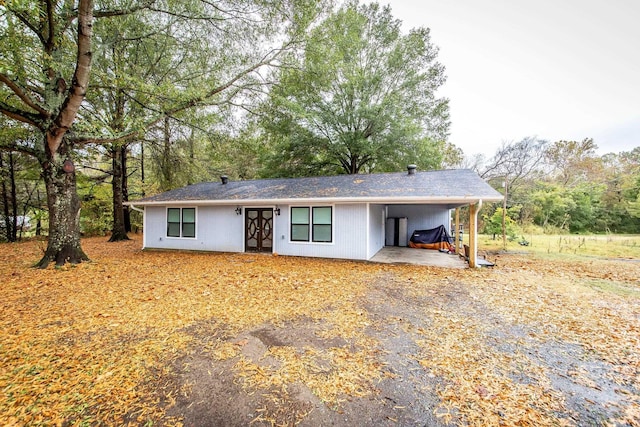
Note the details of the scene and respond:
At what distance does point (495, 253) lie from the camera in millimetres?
10875

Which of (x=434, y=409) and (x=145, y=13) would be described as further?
(x=145, y=13)

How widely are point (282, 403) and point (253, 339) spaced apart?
1257mm

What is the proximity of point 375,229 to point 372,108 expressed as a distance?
7.53 meters

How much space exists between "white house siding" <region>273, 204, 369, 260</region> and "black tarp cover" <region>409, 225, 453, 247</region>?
4.49 metres

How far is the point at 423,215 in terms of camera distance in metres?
12.5

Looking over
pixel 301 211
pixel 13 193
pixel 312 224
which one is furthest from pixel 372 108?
pixel 13 193

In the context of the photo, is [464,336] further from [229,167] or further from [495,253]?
[229,167]

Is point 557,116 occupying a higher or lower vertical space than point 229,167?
higher

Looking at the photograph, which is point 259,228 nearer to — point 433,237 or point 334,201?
point 334,201

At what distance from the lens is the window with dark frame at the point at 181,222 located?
10.5m

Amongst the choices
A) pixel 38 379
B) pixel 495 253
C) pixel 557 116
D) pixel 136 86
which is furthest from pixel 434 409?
pixel 557 116

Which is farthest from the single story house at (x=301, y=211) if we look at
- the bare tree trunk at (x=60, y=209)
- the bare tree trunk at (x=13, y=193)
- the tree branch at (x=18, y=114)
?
the bare tree trunk at (x=13, y=193)

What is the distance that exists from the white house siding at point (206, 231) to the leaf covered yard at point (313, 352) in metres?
4.24

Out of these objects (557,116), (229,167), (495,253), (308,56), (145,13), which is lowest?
(495,253)
